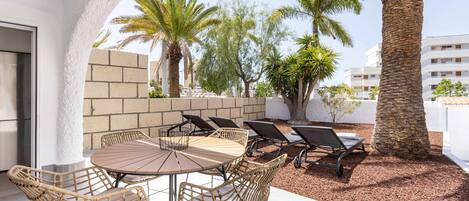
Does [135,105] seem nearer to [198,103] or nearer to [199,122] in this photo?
[199,122]

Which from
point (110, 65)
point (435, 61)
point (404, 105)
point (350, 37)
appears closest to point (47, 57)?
point (110, 65)

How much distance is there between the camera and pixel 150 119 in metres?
7.44

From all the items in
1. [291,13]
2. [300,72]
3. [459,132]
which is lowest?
[459,132]

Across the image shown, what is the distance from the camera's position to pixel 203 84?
18.4 meters

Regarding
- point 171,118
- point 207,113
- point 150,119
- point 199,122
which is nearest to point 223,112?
point 207,113

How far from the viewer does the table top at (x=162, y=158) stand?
241 cm

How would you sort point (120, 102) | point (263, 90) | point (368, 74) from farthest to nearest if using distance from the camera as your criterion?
point (368, 74) < point (263, 90) < point (120, 102)

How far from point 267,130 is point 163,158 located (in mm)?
4126

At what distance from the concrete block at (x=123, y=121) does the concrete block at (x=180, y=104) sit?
4.60 ft

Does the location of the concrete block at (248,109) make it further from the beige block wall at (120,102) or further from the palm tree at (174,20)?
the beige block wall at (120,102)

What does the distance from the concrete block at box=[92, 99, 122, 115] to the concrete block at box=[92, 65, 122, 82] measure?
455mm

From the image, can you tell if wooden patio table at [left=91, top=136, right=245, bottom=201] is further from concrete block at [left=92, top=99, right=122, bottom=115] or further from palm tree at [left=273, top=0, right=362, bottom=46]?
palm tree at [left=273, top=0, right=362, bottom=46]

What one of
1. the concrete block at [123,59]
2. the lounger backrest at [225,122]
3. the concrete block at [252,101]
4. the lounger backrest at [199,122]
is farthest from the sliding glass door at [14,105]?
the concrete block at [252,101]

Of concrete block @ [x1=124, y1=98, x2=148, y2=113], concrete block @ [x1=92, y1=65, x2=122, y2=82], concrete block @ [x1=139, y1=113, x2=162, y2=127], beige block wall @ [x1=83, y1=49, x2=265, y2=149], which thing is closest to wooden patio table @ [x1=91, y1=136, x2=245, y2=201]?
beige block wall @ [x1=83, y1=49, x2=265, y2=149]
